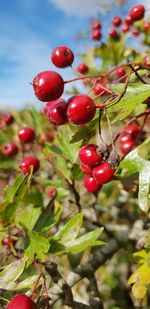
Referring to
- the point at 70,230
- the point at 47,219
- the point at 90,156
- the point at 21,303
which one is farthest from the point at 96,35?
the point at 21,303

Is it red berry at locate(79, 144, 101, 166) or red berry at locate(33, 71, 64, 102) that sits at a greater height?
red berry at locate(33, 71, 64, 102)

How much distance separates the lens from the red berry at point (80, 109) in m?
1.49

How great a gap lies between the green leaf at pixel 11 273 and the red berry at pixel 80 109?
0.66m

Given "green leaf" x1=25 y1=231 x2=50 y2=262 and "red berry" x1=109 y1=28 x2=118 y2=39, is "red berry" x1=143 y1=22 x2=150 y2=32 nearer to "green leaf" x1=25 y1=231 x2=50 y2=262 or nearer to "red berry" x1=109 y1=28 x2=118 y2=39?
"red berry" x1=109 y1=28 x2=118 y2=39

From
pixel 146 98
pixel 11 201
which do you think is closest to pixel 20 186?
pixel 11 201

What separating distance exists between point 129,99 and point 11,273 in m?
0.83

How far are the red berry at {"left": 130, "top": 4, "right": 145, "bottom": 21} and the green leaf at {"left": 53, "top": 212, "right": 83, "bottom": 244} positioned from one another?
1386 mm

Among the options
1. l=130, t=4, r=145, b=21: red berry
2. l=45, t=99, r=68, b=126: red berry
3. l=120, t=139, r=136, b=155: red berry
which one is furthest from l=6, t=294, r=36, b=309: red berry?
l=130, t=4, r=145, b=21: red berry

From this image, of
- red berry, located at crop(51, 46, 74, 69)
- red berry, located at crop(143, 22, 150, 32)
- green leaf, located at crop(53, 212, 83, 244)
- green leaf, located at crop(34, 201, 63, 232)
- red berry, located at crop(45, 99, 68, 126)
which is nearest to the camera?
red berry, located at crop(45, 99, 68, 126)

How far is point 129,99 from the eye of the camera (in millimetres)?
1632

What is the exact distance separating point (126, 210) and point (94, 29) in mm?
1595

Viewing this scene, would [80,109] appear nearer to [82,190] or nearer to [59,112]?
[59,112]

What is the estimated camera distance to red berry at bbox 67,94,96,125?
1.49 meters

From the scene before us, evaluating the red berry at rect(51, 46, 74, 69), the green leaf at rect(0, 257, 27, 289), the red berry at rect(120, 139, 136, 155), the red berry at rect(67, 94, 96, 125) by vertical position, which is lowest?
the green leaf at rect(0, 257, 27, 289)
